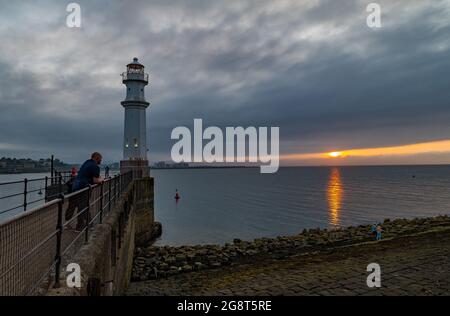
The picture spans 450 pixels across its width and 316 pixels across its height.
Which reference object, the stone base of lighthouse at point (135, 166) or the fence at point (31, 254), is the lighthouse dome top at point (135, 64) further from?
the fence at point (31, 254)

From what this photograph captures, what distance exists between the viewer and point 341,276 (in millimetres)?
10164

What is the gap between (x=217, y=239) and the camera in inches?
1212

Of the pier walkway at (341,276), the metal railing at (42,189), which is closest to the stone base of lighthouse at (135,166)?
the metal railing at (42,189)

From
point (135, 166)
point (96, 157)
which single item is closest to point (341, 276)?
point (96, 157)

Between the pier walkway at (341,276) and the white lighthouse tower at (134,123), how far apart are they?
Answer: 756 inches

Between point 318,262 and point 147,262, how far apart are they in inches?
419

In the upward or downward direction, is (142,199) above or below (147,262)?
above

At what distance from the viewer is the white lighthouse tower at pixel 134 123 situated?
32031 millimetres

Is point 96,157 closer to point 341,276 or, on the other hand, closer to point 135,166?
point 341,276

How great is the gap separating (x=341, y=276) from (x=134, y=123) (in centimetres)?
2720
